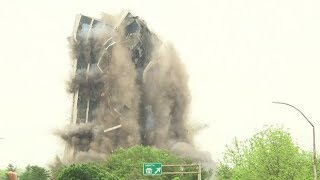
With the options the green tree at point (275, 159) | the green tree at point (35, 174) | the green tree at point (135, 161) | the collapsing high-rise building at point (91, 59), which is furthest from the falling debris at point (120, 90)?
the green tree at point (275, 159)

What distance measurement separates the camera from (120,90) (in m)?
151

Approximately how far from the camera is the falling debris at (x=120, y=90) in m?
150

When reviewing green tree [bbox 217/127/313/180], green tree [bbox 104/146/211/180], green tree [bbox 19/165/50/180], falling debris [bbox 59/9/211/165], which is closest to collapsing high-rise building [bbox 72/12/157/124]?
falling debris [bbox 59/9/211/165]

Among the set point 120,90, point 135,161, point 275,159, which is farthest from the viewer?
point 120,90

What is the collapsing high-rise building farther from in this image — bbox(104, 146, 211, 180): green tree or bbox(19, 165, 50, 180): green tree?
bbox(104, 146, 211, 180): green tree

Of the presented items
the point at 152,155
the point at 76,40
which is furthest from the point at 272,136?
the point at 76,40

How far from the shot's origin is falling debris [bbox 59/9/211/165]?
149625mm

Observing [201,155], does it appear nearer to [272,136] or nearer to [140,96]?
[140,96]

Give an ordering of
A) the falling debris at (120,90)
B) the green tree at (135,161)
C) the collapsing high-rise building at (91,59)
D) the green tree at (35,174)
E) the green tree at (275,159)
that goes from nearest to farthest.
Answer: the green tree at (275,159), the green tree at (135,161), the green tree at (35,174), the falling debris at (120,90), the collapsing high-rise building at (91,59)

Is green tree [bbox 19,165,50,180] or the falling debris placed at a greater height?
the falling debris

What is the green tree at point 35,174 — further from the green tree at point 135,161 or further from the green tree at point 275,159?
the green tree at point 275,159

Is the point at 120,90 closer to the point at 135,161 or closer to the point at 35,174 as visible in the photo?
the point at 35,174

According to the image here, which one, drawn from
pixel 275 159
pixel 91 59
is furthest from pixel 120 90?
pixel 275 159

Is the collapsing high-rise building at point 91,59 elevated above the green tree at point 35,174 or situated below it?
above
